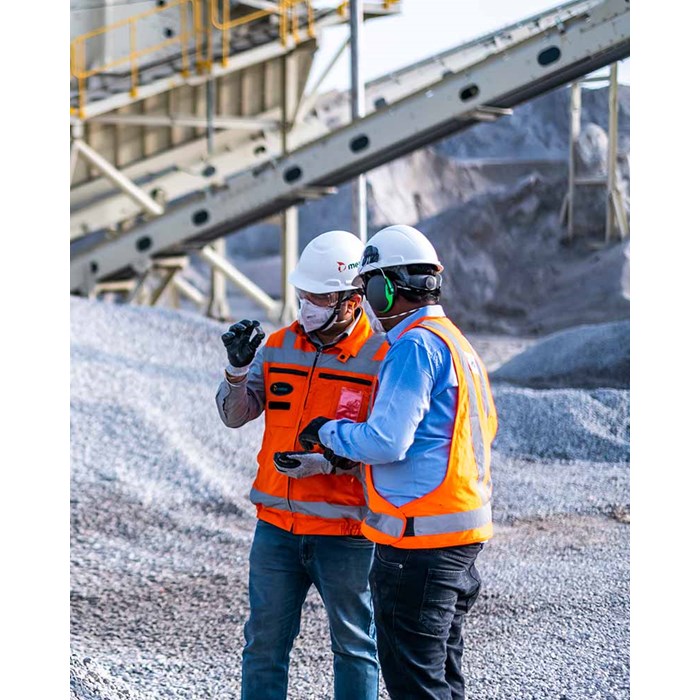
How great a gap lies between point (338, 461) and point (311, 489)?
5.4 inches

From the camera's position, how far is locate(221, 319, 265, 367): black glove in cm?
289

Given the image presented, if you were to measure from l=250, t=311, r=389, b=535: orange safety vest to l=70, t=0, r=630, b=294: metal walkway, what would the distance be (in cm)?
702

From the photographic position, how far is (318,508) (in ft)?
9.46

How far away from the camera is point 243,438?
8117mm

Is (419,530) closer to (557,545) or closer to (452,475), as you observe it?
(452,475)

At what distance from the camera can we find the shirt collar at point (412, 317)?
106 inches

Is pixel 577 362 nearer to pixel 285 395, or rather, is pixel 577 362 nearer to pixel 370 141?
pixel 370 141

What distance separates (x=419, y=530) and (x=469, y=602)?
0.33 metres

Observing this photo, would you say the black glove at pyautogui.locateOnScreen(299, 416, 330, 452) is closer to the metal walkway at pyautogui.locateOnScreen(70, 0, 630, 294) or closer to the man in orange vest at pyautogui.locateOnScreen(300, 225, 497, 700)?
the man in orange vest at pyautogui.locateOnScreen(300, 225, 497, 700)

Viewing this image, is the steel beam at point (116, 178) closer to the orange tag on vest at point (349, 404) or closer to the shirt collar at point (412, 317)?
the orange tag on vest at point (349, 404)

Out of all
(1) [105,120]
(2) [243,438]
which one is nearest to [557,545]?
(2) [243,438]

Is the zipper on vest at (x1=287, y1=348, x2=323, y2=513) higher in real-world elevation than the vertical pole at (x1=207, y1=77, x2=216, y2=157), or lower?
lower

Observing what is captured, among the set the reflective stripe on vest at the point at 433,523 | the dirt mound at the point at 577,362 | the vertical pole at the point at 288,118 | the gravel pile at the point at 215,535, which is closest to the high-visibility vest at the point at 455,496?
the reflective stripe on vest at the point at 433,523

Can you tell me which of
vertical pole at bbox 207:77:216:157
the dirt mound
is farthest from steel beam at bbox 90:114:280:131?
the dirt mound
